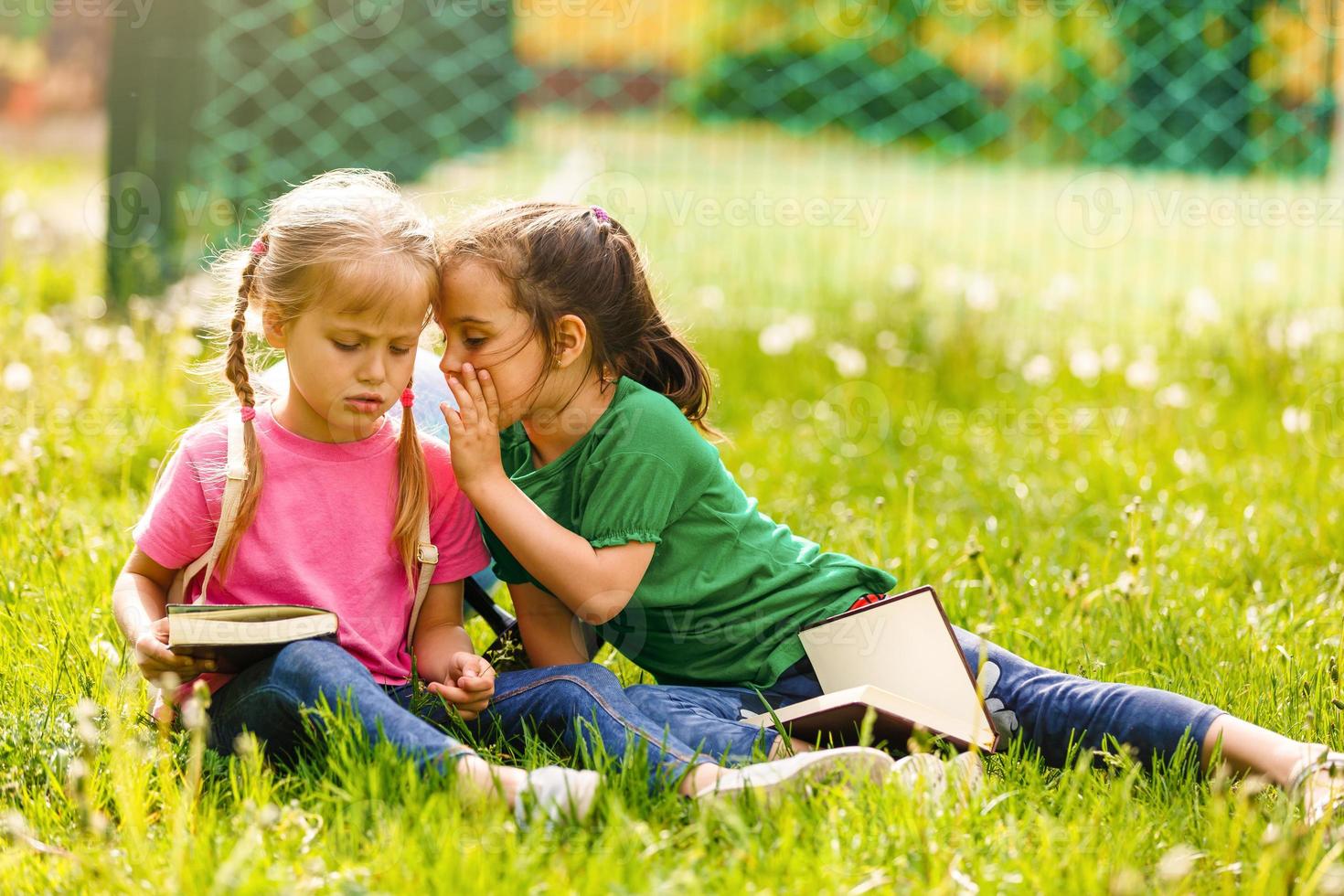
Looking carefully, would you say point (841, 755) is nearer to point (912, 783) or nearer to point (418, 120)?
point (912, 783)

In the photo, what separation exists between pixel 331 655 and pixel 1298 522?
2.50m

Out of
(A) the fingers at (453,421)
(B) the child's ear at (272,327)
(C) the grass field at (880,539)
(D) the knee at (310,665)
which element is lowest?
(C) the grass field at (880,539)

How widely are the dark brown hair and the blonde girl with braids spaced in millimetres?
107

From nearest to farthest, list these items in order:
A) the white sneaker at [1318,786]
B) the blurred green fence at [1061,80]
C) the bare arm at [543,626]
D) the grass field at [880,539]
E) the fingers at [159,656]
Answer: the grass field at [880,539], the white sneaker at [1318,786], the fingers at [159,656], the bare arm at [543,626], the blurred green fence at [1061,80]

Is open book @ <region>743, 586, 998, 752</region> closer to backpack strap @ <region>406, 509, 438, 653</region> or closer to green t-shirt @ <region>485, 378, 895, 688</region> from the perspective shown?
green t-shirt @ <region>485, 378, 895, 688</region>

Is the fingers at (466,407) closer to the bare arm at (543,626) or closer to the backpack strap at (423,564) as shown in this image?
the backpack strap at (423,564)

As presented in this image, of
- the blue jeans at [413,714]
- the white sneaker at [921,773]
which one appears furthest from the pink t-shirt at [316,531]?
the white sneaker at [921,773]

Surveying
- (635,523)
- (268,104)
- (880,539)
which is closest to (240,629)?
(635,523)

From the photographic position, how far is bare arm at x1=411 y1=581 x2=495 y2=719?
89.0 inches

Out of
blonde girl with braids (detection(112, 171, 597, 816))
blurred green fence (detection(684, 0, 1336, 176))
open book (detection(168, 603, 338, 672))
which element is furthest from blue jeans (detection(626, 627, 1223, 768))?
blurred green fence (detection(684, 0, 1336, 176))

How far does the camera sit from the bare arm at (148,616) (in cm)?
211

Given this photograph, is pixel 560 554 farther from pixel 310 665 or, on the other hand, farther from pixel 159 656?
pixel 159 656

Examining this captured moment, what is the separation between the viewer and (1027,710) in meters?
2.42

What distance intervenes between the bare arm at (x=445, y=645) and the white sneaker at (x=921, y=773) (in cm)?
64
